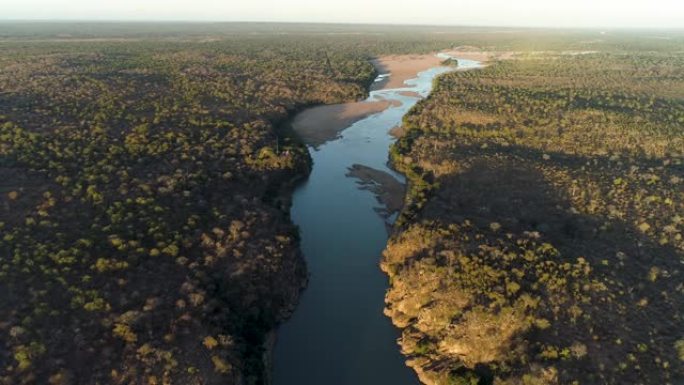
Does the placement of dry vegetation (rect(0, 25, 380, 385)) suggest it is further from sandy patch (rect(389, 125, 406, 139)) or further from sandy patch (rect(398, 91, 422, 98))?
sandy patch (rect(398, 91, 422, 98))

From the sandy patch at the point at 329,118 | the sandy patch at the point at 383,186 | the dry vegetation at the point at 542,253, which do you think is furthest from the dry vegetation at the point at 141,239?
the dry vegetation at the point at 542,253

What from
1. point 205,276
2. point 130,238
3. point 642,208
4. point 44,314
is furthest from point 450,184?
point 44,314

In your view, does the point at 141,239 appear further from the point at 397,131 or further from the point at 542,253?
the point at 397,131

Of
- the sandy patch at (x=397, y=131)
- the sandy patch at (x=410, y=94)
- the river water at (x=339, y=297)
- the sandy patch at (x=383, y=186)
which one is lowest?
the river water at (x=339, y=297)

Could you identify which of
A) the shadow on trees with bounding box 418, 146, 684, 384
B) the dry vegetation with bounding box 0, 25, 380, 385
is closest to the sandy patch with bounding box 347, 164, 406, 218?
the shadow on trees with bounding box 418, 146, 684, 384

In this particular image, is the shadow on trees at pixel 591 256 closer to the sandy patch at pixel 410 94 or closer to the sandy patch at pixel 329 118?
the sandy patch at pixel 329 118

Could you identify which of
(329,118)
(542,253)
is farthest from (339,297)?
(329,118)
